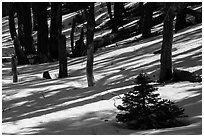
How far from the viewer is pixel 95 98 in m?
8.47

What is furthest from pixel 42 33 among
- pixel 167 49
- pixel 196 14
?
pixel 167 49

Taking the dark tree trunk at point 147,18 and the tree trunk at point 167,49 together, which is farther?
the dark tree trunk at point 147,18

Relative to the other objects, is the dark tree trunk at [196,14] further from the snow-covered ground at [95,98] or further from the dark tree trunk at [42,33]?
the dark tree trunk at [42,33]

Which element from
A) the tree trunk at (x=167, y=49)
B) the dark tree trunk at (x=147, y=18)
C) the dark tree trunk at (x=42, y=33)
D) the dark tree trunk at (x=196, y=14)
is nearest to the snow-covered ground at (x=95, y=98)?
the tree trunk at (x=167, y=49)

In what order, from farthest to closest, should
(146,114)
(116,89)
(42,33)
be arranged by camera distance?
(42,33)
(116,89)
(146,114)

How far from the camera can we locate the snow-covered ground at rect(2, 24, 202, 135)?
5.99 meters

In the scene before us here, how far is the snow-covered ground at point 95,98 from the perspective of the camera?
5.99 metres

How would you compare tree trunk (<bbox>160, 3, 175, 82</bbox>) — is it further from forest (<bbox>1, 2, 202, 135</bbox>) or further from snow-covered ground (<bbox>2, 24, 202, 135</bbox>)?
snow-covered ground (<bbox>2, 24, 202, 135</bbox>)

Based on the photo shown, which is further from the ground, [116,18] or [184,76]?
[116,18]

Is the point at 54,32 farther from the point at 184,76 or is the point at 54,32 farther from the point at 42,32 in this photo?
the point at 184,76

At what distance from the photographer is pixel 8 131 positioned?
5910 millimetres

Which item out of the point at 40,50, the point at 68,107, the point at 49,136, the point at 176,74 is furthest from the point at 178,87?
the point at 40,50

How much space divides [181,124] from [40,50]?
16.5 meters

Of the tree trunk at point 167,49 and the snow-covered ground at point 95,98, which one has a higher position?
the tree trunk at point 167,49
